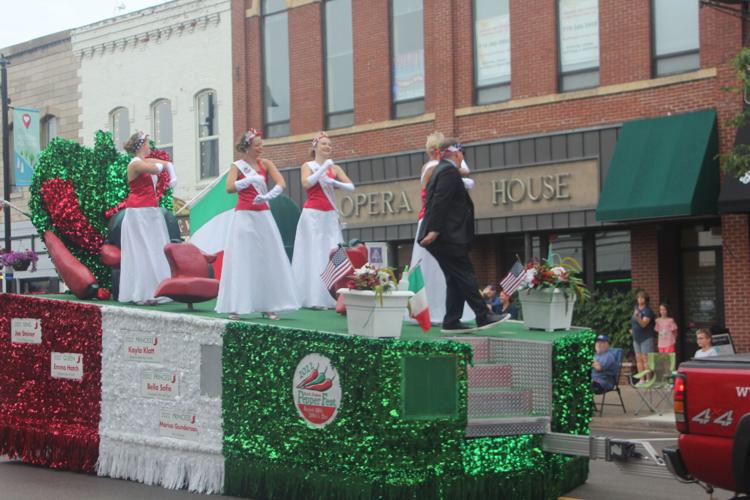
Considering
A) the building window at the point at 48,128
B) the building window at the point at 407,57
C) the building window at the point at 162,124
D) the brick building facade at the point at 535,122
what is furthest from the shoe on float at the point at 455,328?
the building window at the point at 48,128

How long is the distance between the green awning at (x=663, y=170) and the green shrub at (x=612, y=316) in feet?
5.96

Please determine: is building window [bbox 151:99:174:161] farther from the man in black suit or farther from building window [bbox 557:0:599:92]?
the man in black suit

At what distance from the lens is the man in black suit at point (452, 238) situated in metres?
9.66

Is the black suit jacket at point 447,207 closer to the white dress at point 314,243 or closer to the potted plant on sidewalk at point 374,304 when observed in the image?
the potted plant on sidewalk at point 374,304

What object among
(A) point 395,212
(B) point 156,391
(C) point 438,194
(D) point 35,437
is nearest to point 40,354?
(D) point 35,437

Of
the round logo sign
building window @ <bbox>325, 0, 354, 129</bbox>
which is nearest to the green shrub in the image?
building window @ <bbox>325, 0, 354, 129</bbox>

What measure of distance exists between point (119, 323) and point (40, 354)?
1318mm

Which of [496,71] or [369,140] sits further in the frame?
[369,140]

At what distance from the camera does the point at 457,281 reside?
975cm

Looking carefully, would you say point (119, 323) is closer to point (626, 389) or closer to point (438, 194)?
point (438, 194)

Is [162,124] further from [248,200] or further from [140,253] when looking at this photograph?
[248,200]

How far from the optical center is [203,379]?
30.8 feet

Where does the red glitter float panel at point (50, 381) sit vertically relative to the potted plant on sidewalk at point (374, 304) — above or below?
below

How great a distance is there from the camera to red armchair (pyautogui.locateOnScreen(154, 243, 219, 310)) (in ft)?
36.4
